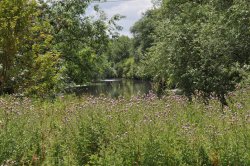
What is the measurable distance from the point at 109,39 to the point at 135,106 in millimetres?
14086

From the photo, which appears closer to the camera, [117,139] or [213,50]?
[117,139]

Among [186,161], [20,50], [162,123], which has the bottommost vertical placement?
[186,161]

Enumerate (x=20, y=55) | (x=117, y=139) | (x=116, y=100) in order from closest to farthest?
(x=117, y=139), (x=116, y=100), (x=20, y=55)

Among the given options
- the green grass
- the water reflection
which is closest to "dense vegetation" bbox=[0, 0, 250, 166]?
the green grass

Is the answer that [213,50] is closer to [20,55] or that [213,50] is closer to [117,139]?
[20,55]

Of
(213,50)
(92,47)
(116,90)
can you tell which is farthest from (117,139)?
(116,90)

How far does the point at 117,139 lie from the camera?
536 centimetres

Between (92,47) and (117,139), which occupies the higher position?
(92,47)

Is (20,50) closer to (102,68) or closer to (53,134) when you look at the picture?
(53,134)

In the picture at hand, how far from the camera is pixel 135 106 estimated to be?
7539 mm

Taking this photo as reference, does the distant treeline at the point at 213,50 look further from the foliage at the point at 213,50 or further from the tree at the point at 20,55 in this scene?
the tree at the point at 20,55

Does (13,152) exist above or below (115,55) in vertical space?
below

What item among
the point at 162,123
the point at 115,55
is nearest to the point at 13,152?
the point at 162,123

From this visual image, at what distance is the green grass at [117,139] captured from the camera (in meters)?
4.89
